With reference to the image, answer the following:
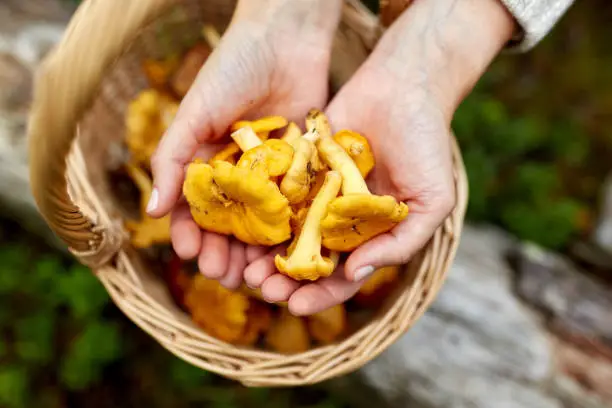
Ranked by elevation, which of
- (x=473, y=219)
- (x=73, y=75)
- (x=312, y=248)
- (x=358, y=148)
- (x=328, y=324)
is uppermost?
(x=73, y=75)

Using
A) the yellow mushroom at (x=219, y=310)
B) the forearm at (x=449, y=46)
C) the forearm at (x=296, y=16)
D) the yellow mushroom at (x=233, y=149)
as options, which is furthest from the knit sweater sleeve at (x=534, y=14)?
the yellow mushroom at (x=219, y=310)

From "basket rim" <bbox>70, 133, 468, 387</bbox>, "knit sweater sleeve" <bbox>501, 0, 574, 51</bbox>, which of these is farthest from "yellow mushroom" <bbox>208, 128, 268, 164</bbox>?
"knit sweater sleeve" <bbox>501, 0, 574, 51</bbox>

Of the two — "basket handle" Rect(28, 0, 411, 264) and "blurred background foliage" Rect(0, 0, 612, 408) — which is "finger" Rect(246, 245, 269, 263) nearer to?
"basket handle" Rect(28, 0, 411, 264)

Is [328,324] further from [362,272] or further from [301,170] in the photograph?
[301,170]

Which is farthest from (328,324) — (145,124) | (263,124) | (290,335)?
(145,124)

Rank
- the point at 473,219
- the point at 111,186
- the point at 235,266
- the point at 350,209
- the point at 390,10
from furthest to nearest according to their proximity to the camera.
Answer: the point at 473,219, the point at 111,186, the point at 390,10, the point at 235,266, the point at 350,209

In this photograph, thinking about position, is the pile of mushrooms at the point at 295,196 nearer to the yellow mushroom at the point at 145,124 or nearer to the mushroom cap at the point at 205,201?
the mushroom cap at the point at 205,201

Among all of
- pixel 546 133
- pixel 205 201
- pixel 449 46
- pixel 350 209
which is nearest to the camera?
pixel 350 209
